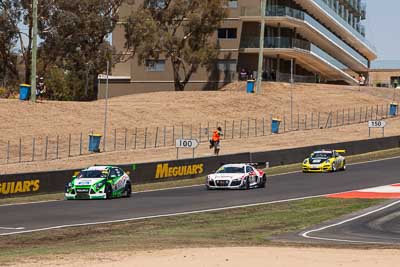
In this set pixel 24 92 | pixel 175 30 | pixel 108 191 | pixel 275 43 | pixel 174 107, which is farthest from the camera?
pixel 275 43

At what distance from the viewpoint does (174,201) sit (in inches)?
1336

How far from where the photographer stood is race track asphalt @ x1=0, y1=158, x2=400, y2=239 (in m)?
27.9

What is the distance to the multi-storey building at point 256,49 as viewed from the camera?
94.2 metres

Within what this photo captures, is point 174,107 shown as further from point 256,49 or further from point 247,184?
point 247,184

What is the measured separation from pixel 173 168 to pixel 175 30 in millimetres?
47621

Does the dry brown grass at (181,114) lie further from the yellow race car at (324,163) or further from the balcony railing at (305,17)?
the yellow race car at (324,163)

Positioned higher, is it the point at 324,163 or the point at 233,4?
the point at 233,4

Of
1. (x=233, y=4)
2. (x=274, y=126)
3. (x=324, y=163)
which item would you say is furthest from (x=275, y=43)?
(x=324, y=163)

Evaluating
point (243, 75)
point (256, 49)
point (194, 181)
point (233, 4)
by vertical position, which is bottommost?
point (194, 181)

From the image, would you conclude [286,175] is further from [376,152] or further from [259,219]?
[259,219]

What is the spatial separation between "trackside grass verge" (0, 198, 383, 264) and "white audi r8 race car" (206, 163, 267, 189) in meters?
7.62

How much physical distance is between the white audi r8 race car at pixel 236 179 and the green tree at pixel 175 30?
4818 cm

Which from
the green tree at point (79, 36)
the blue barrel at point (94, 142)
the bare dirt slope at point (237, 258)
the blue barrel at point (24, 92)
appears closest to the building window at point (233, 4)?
the green tree at point (79, 36)

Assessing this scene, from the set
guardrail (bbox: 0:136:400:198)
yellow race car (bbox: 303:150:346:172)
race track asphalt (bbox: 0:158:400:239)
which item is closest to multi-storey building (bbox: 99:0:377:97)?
guardrail (bbox: 0:136:400:198)
